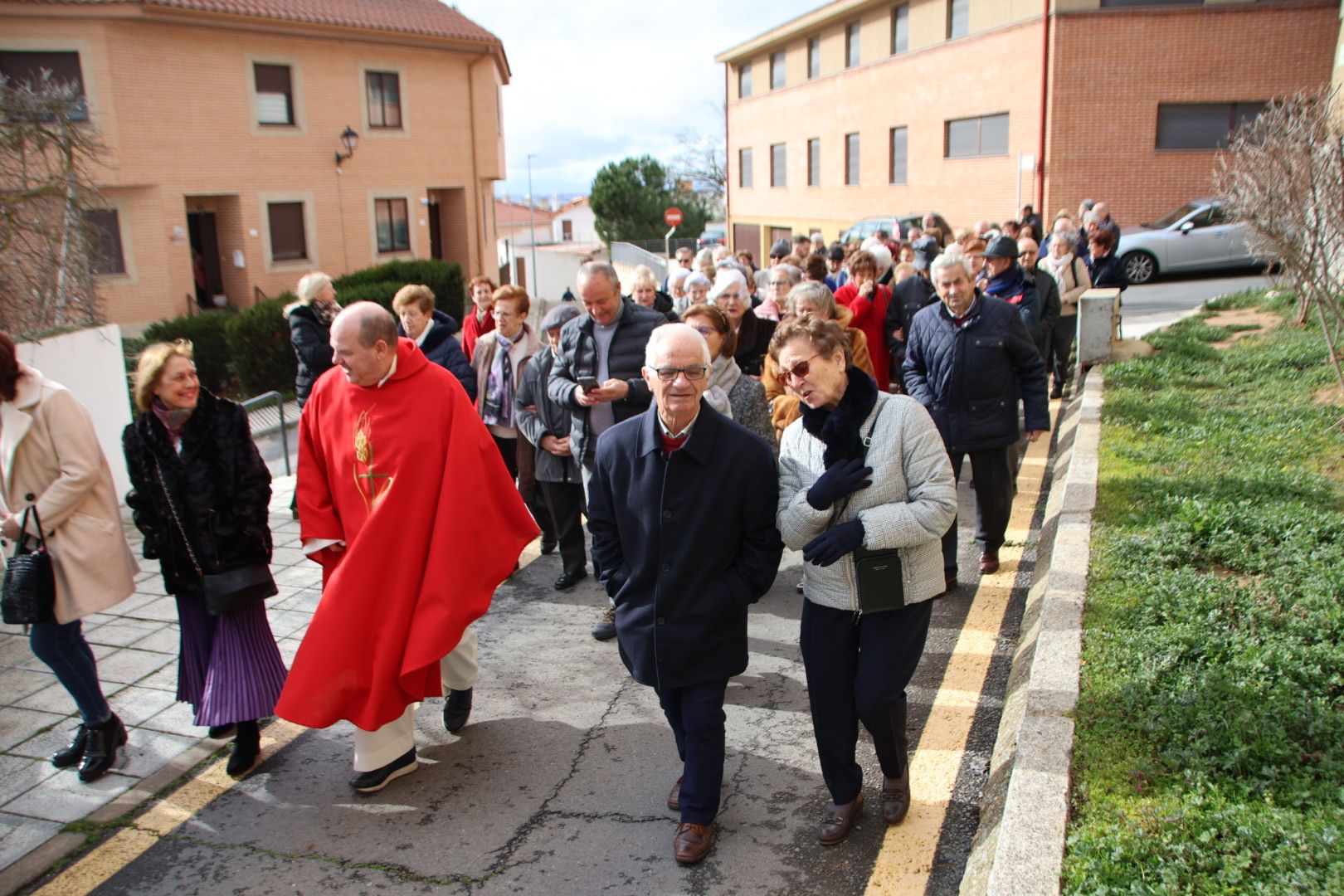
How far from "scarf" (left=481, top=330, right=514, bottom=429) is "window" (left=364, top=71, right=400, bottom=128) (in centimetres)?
2717

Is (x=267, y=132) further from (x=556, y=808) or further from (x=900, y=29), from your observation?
(x=556, y=808)

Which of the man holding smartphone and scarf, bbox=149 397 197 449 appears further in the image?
the man holding smartphone

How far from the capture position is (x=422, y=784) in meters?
4.69

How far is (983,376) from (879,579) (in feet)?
9.27

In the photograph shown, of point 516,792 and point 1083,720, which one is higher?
point 1083,720

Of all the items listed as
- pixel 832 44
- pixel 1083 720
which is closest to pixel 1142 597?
pixel 1083 720

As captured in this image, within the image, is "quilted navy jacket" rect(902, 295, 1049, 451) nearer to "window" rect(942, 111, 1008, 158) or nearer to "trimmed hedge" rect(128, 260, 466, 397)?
"trimmed hedge" rect(128, 260, 466, 397)

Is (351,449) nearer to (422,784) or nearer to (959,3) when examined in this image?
(422,784)

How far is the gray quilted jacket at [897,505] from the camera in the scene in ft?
12.4

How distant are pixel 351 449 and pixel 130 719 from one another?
1.89 metres

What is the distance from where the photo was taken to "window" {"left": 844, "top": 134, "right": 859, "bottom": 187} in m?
37.2

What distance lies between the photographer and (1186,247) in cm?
2206

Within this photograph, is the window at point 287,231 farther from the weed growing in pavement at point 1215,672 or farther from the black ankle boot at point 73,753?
the black ankle boot at point 73,753

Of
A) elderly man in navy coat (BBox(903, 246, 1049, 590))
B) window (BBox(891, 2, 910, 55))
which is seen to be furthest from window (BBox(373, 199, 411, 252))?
elderly man in navy coat (BBox(903, 246, 1049, 590))
